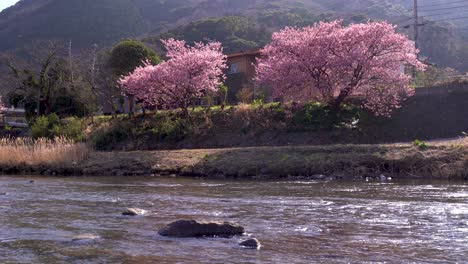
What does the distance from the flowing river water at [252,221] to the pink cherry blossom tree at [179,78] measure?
14.2m

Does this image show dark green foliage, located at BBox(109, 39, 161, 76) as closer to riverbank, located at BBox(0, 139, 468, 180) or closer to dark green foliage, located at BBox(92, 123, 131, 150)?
dark green foliage, located at BBox(92, 123, 131, 150)

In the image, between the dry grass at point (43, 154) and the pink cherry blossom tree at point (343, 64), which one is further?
the pink cherry blossom tree at point (343, 64)

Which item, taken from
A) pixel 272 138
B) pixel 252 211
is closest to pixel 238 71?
pixel 272 138

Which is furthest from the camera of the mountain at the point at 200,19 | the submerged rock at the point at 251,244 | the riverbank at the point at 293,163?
the mountain at the point at 200,19

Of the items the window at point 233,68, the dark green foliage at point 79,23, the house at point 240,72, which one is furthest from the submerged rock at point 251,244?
the dark green foliage at point 79,23

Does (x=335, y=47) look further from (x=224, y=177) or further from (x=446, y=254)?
(x=446, y=254)

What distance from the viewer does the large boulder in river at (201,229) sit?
10.5 metres

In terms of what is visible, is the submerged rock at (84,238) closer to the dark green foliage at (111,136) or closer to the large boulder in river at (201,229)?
the large boulder in river at (201,229)

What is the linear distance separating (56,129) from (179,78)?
817 cm

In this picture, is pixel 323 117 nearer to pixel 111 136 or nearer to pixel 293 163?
pixel 293 163

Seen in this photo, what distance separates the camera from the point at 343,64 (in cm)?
2789

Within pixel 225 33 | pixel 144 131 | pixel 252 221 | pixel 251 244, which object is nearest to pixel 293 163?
pixel 252 221

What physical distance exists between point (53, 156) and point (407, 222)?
751 inches

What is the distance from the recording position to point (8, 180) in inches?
885
